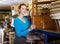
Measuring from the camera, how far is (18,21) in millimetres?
2410

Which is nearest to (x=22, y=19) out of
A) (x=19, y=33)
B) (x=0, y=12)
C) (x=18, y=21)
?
(x=18, y=21)

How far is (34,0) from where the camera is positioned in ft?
8.37

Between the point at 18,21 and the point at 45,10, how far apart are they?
49 cm

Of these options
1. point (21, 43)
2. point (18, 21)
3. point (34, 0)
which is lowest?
point (21, 43)

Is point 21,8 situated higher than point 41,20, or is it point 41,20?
point 21,8

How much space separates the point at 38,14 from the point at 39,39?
484 mm

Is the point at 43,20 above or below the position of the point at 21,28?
above

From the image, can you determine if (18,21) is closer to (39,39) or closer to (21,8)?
(21,8)

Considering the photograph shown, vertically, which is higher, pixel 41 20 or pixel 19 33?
pixel 41 20

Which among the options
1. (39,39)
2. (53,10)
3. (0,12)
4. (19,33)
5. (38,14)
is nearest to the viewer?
(53,10)

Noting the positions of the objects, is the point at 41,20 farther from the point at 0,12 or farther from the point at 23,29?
the point at 0,12

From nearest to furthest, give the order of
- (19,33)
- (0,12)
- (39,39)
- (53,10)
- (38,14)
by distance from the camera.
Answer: (53,10) < (19,33) < (38,14) < (39,39) < (0,12)

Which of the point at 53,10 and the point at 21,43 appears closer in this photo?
the point at 53,10

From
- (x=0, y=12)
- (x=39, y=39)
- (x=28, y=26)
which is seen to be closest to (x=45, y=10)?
(x=28, y=26)
